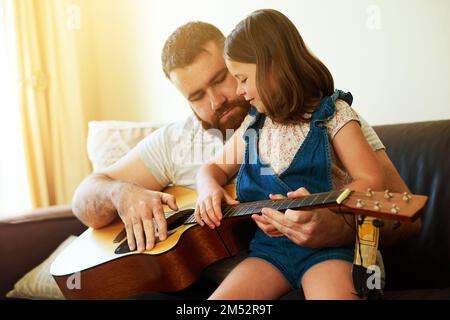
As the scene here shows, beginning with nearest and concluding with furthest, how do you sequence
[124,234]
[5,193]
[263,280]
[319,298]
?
[319,298], [263,280], [124,234], [5,193]

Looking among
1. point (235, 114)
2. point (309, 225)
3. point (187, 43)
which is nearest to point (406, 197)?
point (309, 225)

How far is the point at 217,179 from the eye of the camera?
61.3 inches

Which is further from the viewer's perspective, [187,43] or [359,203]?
[187,43]

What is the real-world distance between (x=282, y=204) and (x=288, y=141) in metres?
0.24

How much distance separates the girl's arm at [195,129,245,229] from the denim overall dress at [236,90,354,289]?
93 mm

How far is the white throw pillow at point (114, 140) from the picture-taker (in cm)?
213

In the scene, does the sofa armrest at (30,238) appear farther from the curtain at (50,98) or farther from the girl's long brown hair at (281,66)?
the girl's long brown hair at (281,66)

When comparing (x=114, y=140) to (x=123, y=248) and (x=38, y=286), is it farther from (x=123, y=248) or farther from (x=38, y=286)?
(x=123, y=248)

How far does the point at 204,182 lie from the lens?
1492 millimetres

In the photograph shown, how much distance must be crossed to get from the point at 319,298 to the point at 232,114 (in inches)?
27.4

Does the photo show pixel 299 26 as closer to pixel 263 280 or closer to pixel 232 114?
pixel 232 114

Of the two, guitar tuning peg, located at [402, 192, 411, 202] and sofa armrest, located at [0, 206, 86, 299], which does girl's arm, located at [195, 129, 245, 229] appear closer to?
guitar tuning peg, located at [402, 192, 411, 202]

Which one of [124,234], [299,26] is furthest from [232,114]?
[299,26]

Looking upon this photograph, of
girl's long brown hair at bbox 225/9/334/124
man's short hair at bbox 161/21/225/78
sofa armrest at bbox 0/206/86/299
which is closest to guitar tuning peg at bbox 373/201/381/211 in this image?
girl's long brown hair at bbox 225/9/334/124
